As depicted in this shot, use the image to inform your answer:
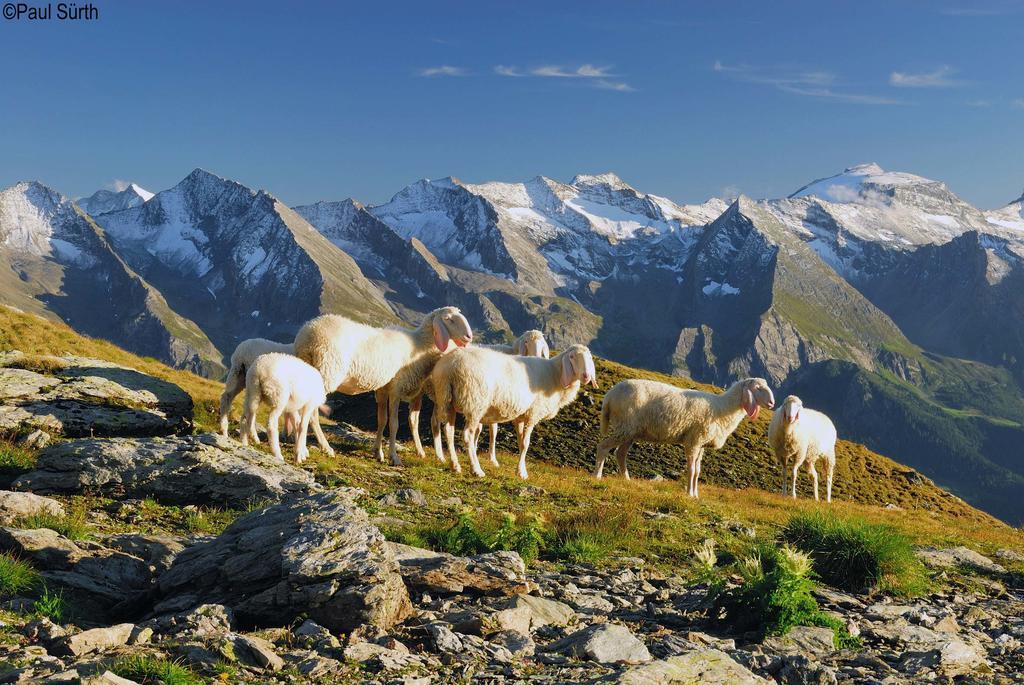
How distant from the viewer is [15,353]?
24.1 m

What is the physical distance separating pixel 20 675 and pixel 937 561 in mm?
17279

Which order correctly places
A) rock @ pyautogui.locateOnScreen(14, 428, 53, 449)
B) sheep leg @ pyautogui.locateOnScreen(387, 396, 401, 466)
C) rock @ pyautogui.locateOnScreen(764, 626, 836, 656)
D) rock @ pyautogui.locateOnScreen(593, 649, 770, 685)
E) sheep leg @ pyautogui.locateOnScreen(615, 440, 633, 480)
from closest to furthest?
1. rock @ pyautogui.locateOnScreen(593, 649, 770, 685)
2. rock @ pyautogui.locateOnScreen(764, 626, 836, 656)
3. rock @ pyautogui.locateOnScreen(14, 428, 53, 449)
4. sheep leg @ pyautogui.locateOnScreen(387, 396, 401, 466)
5. sheep leg @ pyautogui.locateOnScreen(615, 440, 633, 480)

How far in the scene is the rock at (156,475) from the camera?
15.2 m

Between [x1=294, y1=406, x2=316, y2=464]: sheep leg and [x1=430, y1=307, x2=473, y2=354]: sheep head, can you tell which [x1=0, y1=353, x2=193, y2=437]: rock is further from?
[x1=430, y1=307, x2=473, y2=354]: sheep head

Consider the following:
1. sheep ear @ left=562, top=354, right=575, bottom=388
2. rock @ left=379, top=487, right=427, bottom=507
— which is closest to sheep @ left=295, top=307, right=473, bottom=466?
sheep ear @ left=562, top=354, right=575, bottom=388

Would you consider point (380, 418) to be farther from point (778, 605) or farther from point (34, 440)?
point (778, 605)

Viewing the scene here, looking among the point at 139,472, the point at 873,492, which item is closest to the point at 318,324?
the point at 139,472

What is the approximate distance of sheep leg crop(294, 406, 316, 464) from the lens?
67.4 feet

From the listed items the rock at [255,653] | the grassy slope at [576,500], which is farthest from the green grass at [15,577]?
the grassy slope at [576,500]

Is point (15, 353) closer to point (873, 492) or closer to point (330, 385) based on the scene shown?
point (330, 385)

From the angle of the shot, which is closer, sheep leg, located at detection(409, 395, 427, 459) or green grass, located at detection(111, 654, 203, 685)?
green grass, located at detection(111, 654, 203, 685)

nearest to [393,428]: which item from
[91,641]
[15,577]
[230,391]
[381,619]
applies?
[230,391]

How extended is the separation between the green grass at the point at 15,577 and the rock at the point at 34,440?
340 inches

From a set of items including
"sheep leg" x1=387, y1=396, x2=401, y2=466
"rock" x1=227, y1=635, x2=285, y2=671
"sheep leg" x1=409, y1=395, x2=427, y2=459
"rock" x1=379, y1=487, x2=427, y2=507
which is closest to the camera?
"rock" x1=227, y1=635, x2=285, y2=671
